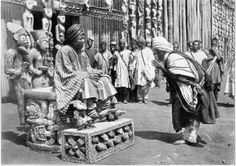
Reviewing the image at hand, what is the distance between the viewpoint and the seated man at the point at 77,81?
505cm

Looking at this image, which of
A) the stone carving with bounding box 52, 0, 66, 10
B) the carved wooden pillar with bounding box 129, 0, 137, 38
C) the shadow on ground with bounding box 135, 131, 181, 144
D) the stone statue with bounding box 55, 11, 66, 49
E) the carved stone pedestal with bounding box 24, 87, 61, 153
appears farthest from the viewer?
the carved wooden pillar with bounding box 129, 0, 137, 38

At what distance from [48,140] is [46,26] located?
5.20 meters

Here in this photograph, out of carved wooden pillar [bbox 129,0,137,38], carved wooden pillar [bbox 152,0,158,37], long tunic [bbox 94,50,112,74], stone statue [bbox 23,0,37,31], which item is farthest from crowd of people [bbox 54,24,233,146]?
carved wooden pillar [bbox 152,0,158,37]

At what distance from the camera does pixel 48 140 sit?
5.40m

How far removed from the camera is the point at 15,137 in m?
6.12

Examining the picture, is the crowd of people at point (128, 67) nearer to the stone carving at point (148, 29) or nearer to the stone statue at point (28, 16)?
the stone statue at point (28, 16)

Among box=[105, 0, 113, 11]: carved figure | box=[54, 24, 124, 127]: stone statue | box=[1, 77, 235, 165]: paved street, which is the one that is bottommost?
box=[1, 77, 235, 165]: paved street

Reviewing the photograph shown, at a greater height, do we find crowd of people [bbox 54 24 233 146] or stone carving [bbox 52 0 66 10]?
stone carving [bbox 52 0 66 10]

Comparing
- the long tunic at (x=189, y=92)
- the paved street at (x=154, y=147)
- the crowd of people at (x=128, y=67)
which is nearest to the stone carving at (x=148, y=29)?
the crowd of people at (x=128, y=67)

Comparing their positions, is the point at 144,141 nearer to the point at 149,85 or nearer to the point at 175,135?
the point at 175,135

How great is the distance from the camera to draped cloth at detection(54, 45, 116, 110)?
5.03 m

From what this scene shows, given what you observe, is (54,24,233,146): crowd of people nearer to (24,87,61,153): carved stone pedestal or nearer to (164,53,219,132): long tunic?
(164,53,219,132): long tunic

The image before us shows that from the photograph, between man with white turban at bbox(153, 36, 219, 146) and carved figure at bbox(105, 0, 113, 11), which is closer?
man with white turban at bbox(153, 36, 219, 146)

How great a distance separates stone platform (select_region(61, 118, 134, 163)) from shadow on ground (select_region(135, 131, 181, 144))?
3.47 feet
